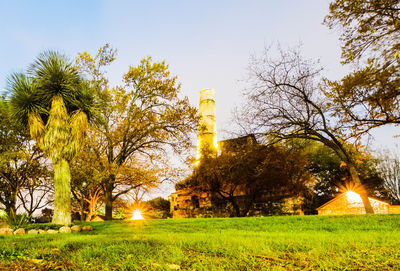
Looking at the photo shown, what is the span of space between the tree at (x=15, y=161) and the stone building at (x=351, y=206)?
78.4 feet

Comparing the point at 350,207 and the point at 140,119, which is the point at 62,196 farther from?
the point at 350,207

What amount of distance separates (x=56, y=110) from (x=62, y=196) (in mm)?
3589

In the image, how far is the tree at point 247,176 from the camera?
16703 millimetres

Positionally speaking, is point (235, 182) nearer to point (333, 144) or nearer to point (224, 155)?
point (224, 155)

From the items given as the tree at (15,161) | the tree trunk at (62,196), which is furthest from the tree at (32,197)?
the tree trunk at (62,196)

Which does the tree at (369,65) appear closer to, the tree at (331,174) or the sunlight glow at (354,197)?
the sunlight glow at (354,197)

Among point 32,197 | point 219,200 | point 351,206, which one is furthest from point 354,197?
point 32,197

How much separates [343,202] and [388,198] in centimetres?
999

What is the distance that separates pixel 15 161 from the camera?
17.4m

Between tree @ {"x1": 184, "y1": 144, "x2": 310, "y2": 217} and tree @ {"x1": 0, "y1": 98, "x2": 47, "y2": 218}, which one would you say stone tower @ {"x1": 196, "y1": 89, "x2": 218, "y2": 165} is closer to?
tree @ {"x1": 184, "y1": 144, "x2": 310, "y2": 217}

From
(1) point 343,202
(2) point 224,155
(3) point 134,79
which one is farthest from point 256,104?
(1) point 343,202

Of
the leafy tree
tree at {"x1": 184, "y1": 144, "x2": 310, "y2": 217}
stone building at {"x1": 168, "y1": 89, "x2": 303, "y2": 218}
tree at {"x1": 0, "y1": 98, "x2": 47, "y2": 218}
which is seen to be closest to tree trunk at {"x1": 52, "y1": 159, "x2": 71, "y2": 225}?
tree at {"x1": 0, "y1": 98, "x2": 47, "y2": 218}

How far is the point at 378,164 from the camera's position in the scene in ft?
90.1

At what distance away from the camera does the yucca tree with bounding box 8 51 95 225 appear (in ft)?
32.9
